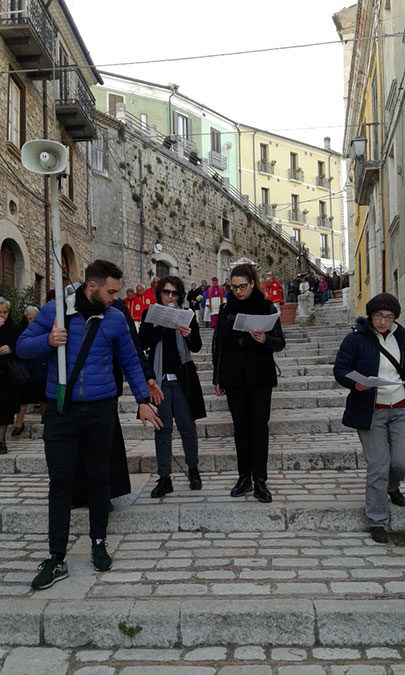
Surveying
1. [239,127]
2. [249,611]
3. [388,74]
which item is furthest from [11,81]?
[239,127]

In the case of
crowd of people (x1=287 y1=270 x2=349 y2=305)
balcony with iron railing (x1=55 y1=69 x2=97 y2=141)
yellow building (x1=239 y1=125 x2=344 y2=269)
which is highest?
yellow building (x1=239 y1=125 x2=344 y2=269)

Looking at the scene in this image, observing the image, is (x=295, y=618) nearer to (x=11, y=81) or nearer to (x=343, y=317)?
(x=11, y=81)

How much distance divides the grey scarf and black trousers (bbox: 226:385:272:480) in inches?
20.9

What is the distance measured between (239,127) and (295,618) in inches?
1707

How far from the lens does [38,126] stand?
16.1 metres

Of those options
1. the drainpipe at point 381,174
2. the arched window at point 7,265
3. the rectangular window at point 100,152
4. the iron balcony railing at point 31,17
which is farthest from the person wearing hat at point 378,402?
the rectangular window at point 100,152

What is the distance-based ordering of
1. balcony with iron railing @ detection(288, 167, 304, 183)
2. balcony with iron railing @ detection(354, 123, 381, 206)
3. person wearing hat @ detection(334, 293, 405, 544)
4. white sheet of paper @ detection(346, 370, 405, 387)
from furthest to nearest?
balcony with iron railing @ detection(288, 167, 304, 183) < balcony with iron railing @ detection(354, 123, 381, 206) < person wearing hat @ detection(334, 293, 405, 544) < white sheet of paper @ detection(346, 370, 405, 387)

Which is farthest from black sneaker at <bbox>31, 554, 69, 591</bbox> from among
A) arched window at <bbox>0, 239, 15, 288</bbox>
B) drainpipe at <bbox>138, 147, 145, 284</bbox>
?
drainpipe at <bbox>138, 147, 145, 284</bbox>

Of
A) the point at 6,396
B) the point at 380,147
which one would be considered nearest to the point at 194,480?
the point at 6,396

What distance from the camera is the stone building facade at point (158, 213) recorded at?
22.6 metres

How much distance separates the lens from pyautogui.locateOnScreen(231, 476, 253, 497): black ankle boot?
15.9 ft

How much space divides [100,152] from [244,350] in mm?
19369

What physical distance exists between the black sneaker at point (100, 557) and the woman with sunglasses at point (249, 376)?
4.28ft

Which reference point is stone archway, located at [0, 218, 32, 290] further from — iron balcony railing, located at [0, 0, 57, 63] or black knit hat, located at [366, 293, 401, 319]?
black knit hat, located at [366, 293, 401, 319]
